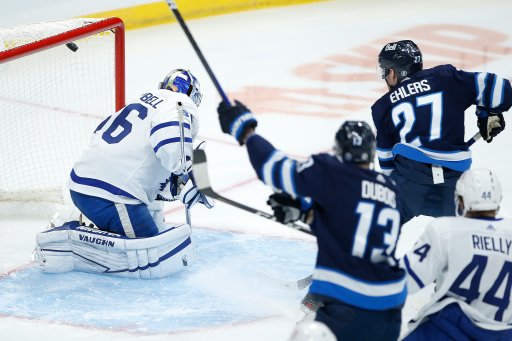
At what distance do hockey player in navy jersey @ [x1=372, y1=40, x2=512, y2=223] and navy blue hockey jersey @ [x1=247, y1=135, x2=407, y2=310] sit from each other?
1.04 meters

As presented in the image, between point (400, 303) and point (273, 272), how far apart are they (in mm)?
1302

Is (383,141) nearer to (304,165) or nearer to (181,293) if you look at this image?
(181,293)

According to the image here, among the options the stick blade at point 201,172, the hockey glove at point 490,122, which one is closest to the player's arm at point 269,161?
the stick blade at point 201,172

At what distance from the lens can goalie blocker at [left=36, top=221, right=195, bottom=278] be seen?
387 centimetres

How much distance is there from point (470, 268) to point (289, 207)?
567 millimetres

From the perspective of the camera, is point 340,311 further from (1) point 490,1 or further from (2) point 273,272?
(1) point 490,1

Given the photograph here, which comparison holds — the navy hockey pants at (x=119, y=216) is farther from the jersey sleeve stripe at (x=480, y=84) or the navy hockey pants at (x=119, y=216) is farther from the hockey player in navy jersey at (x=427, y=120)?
the jersey sleeve stripe at (x=480, y=84)

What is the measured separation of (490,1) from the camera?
8336 millimetres

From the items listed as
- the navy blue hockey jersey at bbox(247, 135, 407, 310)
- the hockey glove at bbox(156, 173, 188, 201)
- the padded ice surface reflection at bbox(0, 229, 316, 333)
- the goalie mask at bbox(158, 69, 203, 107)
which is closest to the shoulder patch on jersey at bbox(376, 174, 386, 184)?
the navy blue hockey jersey at bbox(247, 135, 407, 310)

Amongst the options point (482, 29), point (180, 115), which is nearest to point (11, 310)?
point (180, 115)

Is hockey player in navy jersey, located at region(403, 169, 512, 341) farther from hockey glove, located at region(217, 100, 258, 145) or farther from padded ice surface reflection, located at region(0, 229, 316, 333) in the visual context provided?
padded ice surface reflection, located at region(0, 229, 316, 333)

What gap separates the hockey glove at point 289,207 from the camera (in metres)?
2.77

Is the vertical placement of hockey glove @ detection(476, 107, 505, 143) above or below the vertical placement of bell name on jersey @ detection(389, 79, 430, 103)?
below

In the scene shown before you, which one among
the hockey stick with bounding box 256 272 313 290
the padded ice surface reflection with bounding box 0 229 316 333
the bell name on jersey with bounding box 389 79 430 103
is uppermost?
the bell name on jersey with bounding box 389 79 430 103
